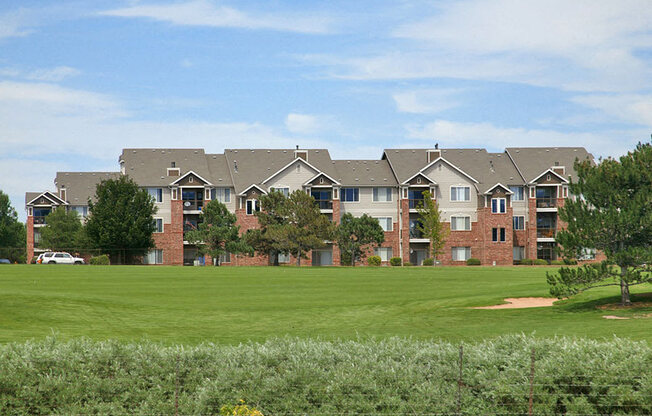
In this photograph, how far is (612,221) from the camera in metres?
29.7

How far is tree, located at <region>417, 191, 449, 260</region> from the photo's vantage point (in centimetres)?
8329

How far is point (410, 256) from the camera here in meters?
88.5

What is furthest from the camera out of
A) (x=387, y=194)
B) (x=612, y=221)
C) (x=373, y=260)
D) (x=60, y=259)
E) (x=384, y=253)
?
(x=387, y=194)

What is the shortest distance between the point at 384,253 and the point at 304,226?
645 inches

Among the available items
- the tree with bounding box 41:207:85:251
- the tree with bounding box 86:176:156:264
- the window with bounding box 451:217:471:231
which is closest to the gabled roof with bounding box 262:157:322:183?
the tree with bounding box 86:176:156:264

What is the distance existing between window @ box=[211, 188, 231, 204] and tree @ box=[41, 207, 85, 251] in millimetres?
15363

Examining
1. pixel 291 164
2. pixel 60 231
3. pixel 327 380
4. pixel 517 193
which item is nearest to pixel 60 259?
pixel 60 231

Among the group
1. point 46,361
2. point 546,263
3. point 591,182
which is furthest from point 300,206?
point 46,361

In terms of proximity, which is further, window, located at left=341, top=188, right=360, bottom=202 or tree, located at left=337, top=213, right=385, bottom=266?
window, located at left=341, top=188, right=360, bottom=202

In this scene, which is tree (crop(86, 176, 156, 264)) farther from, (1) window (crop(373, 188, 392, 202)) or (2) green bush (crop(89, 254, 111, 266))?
(1) window (crop(373, 188, 392, 202))

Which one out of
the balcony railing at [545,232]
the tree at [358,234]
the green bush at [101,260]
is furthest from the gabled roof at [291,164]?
the balcony railing at [545,232]

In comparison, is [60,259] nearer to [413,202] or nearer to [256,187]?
[256,187]

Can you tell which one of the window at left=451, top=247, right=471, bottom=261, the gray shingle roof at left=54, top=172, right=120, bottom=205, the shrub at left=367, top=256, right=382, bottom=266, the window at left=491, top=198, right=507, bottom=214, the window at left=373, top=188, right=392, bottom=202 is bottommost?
the shrub at left=367, top=256, right=382, bottom=266

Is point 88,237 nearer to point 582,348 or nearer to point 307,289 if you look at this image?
point 307,289
